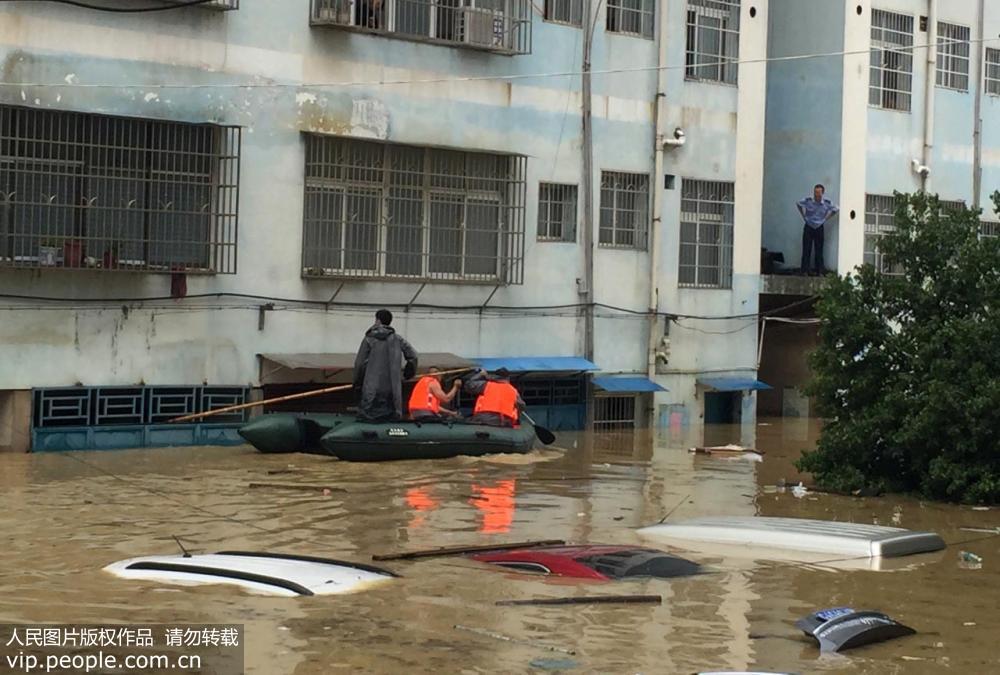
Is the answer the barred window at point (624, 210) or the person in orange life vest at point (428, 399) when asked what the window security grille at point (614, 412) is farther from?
the person in orange life vest at point (428, 399)

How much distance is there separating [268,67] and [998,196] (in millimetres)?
9005

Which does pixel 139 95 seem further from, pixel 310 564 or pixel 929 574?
pixel 929 574

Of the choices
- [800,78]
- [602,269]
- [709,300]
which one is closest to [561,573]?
[602,269]

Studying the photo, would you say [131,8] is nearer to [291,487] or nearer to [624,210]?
[291,487]

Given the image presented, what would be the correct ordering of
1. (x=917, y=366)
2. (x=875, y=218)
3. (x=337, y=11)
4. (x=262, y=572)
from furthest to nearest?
(x=875, y=218) < (x=337, y=11) < (x=917, y=366) < (x=262, y=572)

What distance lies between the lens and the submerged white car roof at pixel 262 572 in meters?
10.2

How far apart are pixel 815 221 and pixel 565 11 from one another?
6383mm

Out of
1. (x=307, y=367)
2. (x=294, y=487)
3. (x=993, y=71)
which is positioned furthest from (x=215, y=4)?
(x=993, y=71)

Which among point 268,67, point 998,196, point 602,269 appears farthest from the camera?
point 602,269

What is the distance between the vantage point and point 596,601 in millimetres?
10367

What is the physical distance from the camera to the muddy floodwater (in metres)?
9.20

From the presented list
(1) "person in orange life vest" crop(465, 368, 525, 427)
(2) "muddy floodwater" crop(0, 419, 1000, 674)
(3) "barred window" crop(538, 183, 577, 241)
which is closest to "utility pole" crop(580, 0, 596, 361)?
(3) "barred window" crop(538, 183, 577, 241)

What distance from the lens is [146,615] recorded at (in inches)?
371

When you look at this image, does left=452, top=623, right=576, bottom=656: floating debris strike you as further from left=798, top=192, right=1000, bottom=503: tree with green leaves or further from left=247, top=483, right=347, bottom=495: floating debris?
left=798, top=192, right=1000, bottom=503: tree with green leaves
